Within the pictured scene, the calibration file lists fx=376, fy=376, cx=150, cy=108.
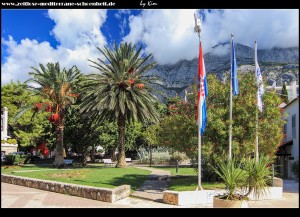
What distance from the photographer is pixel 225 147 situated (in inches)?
638

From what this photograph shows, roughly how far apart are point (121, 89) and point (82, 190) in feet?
57.4

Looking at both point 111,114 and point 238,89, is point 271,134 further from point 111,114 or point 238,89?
point 111,114

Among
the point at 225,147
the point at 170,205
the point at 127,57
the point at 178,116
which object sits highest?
the point at 127,57

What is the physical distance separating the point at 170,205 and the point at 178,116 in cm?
506

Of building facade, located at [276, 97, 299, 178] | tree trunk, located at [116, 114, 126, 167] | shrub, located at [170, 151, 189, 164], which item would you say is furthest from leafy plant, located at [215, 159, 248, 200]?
shrub, located at [170, 151, 189, 164]

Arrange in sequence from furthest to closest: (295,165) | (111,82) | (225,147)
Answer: (111,82)
(295,165)
(225,147)

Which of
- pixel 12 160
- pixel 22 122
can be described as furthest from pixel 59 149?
pixel 22 122

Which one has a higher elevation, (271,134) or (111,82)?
(111,82)

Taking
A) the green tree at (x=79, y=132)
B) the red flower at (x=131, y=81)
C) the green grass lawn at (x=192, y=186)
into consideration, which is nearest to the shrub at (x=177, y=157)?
the green tree at (x=79, y=132)

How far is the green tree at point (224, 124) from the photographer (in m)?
15.8

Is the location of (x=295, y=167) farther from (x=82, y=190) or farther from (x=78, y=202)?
(x=78, y=202)

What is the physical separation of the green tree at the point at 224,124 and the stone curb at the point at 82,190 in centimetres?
351

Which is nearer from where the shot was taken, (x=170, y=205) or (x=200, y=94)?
(x=170, y=205)

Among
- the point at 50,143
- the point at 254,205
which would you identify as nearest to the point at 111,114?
the point at 50,143
